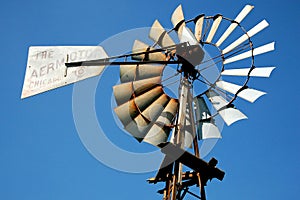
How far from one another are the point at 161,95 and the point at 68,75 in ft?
4.87

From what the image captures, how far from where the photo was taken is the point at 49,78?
5.79 metres

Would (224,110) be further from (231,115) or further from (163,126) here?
(163,126)

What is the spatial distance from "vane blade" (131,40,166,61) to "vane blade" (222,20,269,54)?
993 millimetres

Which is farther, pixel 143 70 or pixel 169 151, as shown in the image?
pixel 143 70

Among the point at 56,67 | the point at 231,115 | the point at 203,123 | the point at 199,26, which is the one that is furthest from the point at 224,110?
the point at 56,67

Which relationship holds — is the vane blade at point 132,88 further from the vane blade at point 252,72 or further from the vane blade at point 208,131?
the vane blade at point 252,72

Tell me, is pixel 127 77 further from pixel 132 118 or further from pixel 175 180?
pixel 175 180

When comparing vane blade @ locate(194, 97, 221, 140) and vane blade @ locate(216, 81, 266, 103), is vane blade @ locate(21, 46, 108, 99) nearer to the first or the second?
vane blade @ locate(194, 97, 221, 140)

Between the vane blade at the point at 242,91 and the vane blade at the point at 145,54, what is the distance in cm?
99

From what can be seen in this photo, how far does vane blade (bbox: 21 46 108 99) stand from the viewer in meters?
5.71

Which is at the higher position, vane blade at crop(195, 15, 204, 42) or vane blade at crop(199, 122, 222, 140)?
vane blade at crop(195, 15, 204, 42)

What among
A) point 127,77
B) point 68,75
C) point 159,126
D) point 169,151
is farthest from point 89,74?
point 169,151

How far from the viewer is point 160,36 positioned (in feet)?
21.6

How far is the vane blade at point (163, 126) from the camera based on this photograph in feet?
19.0
